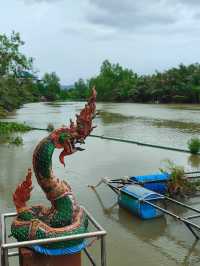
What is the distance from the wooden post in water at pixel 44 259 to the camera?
426cm

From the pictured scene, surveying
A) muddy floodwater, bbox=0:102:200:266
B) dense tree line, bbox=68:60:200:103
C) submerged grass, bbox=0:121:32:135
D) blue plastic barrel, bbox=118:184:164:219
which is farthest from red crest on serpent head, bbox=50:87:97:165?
dense tree line, bbox=68:60:200:103

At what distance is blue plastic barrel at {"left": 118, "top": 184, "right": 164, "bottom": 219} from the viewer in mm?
7488

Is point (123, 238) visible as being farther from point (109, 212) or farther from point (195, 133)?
point (195, 133)

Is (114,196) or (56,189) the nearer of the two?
(56,189)

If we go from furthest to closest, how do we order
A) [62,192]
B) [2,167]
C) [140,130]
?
[140,130] → [2,167] → [62,192]

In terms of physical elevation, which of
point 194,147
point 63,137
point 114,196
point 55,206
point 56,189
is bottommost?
point 114,196

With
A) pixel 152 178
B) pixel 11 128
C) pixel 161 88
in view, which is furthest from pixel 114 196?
pixel 161 88

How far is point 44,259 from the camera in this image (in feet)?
14.0

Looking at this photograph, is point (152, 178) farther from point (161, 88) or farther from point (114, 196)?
point (161, 88)

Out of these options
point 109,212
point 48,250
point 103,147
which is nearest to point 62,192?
point 48,250

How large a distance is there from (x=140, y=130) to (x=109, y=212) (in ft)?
51.0

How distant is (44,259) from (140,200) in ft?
11.1

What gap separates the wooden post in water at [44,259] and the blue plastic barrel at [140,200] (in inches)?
129

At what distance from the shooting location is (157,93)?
60.4 meters
